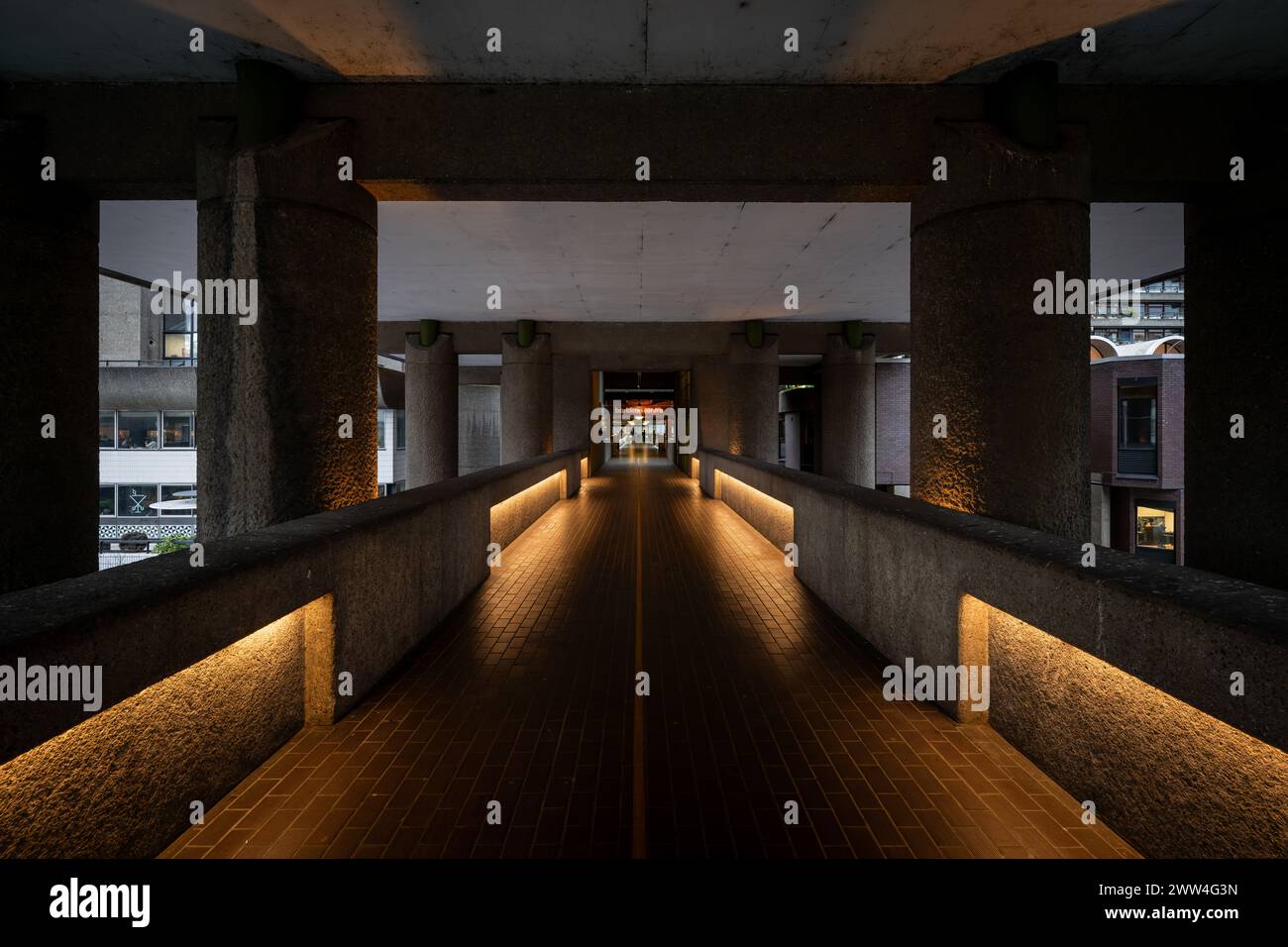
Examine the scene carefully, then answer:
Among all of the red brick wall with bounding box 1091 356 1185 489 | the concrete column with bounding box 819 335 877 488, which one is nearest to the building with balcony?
the concrete column with bounding box 819 335 877 488

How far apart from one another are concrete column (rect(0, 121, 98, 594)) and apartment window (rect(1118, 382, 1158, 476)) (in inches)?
1205

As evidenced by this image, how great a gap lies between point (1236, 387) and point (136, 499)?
40395 mm

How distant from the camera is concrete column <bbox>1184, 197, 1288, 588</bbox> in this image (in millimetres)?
6617

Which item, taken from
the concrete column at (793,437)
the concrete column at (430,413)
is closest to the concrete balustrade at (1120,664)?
the concrete column at (430,413)

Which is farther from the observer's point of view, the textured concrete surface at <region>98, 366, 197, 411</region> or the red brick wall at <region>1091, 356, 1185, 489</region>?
the textured concrete surface at <region>98, 366, 197, 411</region>

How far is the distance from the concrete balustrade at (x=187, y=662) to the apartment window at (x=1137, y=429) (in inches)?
1116

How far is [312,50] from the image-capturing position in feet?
19.5

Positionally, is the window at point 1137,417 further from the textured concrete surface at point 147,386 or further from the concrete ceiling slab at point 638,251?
the textured concrete surface at point 147,386

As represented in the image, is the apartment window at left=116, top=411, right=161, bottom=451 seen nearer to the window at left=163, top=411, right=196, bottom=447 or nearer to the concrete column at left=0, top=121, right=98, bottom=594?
the window at left=163, top=411, right=196, bottom=447

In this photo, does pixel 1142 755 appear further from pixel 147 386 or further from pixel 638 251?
pixel 147 386

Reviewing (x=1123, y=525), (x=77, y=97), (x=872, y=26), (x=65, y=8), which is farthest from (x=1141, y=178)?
(x=1123, y=525)

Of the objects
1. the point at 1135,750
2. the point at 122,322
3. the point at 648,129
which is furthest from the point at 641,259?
the point at 122,322

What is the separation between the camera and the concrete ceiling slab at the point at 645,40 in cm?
536

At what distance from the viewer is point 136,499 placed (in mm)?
31734
